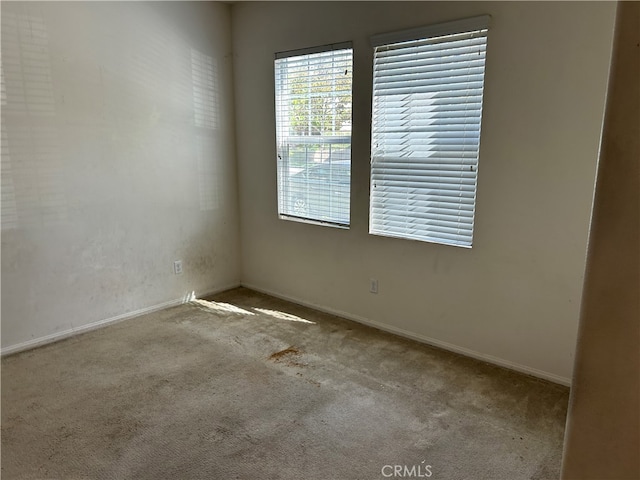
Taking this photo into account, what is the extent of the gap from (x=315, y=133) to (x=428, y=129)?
3.29 ft

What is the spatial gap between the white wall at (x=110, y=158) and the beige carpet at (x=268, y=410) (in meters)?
0.43

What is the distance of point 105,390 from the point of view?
2414 millimetres

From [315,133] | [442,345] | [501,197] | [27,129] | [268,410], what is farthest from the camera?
[315,133]

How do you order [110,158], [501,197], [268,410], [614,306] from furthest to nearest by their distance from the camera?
[110,158], [501,197], [268,410], [614,306]

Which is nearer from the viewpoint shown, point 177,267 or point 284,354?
point 284,354

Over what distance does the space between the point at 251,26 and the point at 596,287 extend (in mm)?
3719

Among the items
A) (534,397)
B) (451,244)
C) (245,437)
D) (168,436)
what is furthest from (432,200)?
(168,436)

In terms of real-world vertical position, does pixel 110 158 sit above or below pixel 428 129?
below

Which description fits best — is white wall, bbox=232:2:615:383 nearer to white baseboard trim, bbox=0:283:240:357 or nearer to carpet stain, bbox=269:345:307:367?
carpet stain, bbox=269:345:307:367

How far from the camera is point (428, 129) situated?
2773 millimetres

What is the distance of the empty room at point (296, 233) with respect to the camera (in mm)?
2084

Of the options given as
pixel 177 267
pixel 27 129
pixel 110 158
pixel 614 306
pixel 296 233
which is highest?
pixel 27 129

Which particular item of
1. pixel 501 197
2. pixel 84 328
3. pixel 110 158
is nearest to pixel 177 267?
pixel 84 328

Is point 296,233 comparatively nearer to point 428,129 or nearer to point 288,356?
point 288,356
